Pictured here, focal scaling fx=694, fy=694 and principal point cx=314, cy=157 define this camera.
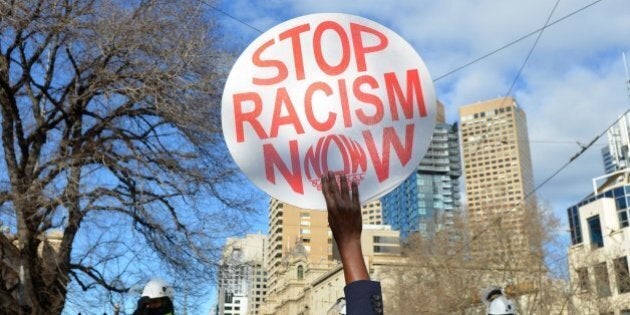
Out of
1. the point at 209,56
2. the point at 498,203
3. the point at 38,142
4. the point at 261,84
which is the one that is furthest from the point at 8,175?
the point at 498,203

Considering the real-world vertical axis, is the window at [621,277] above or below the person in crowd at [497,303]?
above

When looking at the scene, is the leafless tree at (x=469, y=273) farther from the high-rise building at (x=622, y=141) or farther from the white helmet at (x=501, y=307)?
the white helmet at (x=501, y=307)

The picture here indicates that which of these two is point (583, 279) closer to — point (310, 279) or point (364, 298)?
point (364, 298)

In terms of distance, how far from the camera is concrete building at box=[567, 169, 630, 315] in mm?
29656

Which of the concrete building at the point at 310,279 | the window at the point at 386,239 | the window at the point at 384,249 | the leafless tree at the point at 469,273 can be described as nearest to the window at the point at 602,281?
the leafless tree at the point at 469,273

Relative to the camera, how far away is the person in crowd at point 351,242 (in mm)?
1811

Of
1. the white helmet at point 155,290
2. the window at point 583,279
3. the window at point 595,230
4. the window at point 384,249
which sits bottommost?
the white helmet at point 155,290

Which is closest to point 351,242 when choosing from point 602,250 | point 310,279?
point 602,250

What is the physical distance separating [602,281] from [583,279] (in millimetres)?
1572

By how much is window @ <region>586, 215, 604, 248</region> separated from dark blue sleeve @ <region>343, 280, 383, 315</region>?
4362 centimetres

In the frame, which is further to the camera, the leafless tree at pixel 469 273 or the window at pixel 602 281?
the window at pixel 602 281

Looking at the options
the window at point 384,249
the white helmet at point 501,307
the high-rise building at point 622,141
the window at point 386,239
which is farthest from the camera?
the window at point 386,239

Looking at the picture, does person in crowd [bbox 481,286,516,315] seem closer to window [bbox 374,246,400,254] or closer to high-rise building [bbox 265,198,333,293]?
window [bbox 374,246,400,254]

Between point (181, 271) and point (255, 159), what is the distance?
8.37 meters
